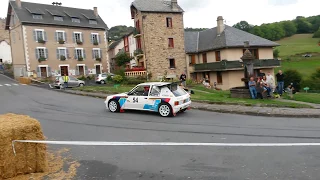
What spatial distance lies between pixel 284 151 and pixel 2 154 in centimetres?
605

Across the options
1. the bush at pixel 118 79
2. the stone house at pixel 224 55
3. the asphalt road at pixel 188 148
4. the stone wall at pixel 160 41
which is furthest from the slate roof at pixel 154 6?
the asphalt road at pixel 188 148

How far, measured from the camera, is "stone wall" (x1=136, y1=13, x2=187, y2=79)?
1492 inches

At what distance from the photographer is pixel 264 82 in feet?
55.9

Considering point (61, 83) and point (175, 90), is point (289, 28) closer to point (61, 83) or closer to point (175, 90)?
point (61, 83)

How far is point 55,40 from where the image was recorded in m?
44.4

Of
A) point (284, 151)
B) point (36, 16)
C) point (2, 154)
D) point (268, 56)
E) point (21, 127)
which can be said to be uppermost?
point (36, 16)

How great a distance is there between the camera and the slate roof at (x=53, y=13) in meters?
42.5

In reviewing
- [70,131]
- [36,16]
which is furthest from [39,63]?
[70,131]

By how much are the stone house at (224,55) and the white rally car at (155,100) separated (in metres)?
24.8

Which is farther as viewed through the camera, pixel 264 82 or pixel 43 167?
pixel 264 82

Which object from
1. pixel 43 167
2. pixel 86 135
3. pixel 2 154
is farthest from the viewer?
pixel 86 135

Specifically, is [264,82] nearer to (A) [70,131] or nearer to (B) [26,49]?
(A) [70,131]

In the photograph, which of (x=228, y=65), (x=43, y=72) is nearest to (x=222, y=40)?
(x=228, y=65)

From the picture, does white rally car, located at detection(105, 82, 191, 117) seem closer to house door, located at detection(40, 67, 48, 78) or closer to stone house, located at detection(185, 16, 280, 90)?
stone house, located at detection(185, 16, 280, 90)
